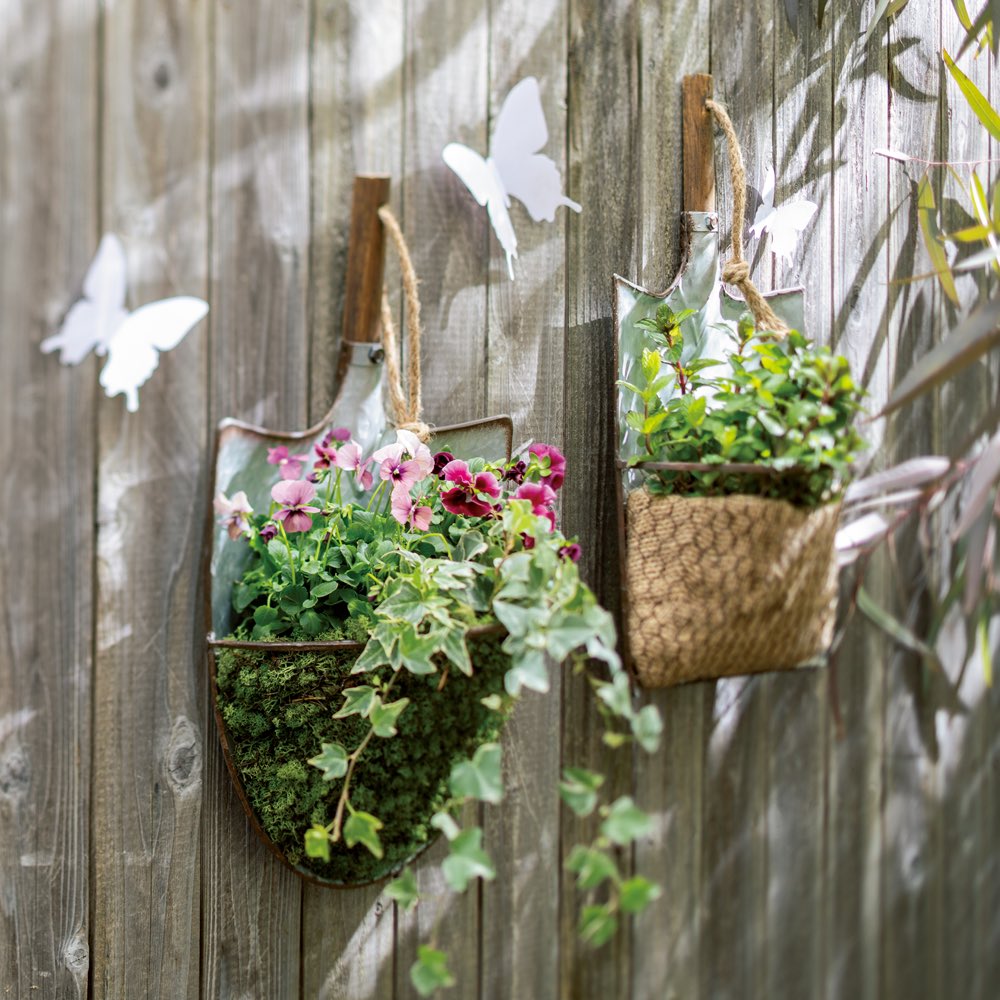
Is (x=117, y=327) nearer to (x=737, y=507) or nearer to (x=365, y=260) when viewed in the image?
(x=365, y=260)

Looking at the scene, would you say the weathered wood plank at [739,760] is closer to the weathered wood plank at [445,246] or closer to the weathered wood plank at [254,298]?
the weathered wood plank at [445,246]

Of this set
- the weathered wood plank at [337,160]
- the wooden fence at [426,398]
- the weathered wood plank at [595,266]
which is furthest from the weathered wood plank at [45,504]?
the weathered wood plank at [595,266]

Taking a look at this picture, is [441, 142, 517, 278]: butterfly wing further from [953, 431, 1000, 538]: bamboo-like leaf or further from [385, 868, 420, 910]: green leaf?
[385, 868, 420, 910]: green leaf

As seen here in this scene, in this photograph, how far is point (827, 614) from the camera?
109 cm

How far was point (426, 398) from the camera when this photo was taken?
123cm

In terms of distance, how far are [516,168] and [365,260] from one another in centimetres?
25

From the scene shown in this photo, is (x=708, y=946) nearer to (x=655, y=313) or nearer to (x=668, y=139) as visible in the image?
(x=655, y=313)

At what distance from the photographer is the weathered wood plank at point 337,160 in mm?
1151

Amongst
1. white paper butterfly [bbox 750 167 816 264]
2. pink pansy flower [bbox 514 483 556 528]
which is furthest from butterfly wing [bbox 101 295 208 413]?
white paper butterfly [bbox 750 167 816 264]

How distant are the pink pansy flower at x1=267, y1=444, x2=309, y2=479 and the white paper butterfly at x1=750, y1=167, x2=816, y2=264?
2.31ft

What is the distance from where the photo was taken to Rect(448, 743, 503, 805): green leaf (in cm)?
80

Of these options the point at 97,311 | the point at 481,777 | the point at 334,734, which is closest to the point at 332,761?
the point at 334,734

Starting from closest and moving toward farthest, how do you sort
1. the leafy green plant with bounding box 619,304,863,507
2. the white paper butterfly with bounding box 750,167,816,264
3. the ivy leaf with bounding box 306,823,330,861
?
1. the ivy leaf with bounding box 306,823,330,861
2. the leafy green plant with bounding box 619,304,863,507
3. the white paper butterfly with bounding box 750,167,816,264

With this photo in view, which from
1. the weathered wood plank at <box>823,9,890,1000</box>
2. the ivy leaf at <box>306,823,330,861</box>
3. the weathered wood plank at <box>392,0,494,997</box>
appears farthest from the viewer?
the weathered wood plank at <box>823,9,890,1000</box>
